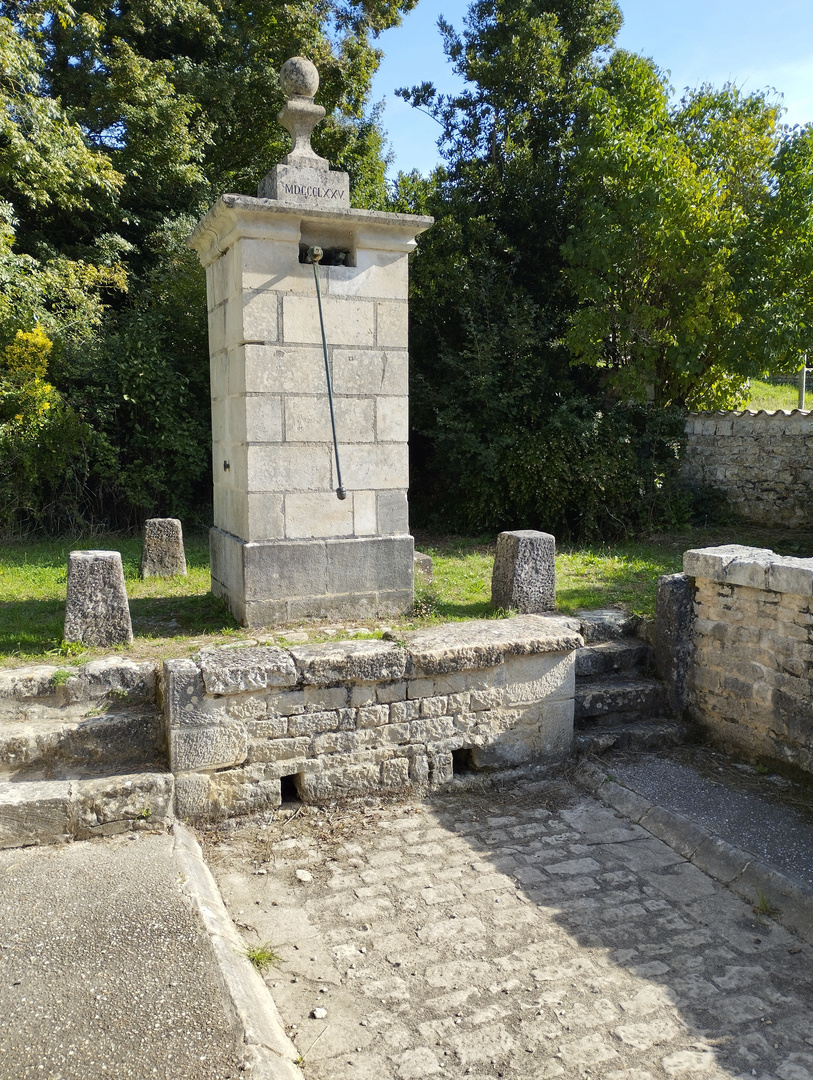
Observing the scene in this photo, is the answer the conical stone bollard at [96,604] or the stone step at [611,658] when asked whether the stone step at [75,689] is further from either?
the stone step at [611,658]

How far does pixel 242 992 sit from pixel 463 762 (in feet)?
8.23

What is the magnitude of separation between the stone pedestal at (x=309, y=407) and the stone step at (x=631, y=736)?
1618 millimetres

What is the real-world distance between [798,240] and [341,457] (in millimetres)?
7893

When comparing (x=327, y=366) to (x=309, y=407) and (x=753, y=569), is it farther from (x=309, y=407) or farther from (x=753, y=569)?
(x=753, y=569)

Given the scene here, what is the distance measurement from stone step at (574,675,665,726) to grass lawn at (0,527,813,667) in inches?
31.7

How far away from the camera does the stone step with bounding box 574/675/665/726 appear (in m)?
5.46

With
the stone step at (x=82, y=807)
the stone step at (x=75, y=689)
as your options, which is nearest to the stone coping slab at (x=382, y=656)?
the stone step at (x=75, y=689)

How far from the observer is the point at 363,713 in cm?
467

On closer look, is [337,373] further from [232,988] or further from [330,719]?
[232,988]

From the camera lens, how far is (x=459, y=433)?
11289 mm

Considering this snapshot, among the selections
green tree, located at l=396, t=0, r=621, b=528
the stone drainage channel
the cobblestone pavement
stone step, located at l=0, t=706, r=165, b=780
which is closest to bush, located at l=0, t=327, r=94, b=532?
green tree, located at l=396, t=0, r=621, b=528

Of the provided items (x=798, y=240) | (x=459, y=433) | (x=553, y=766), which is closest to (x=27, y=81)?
(x=459, y=433)

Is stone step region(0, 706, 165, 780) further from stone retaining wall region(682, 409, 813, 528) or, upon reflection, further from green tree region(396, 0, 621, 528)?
stone retaining wall region(682, 409, 813, 528)

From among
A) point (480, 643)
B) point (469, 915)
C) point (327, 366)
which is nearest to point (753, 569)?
point (480, 643)
